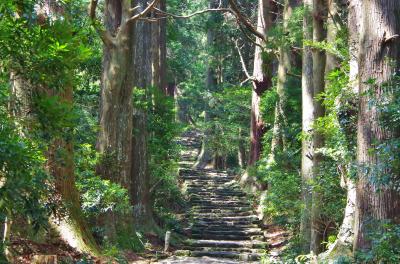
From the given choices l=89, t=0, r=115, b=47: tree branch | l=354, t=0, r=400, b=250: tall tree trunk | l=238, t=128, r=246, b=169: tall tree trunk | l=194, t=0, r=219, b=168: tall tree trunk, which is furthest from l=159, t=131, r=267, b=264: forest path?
l=354, t=0, r=400, b=250: tall tree trunk

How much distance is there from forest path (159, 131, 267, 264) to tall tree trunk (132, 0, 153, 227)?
1.57m

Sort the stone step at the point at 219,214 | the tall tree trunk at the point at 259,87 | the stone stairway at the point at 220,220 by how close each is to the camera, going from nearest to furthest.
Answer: the stone stairway at the point at 220,220
the stone step at the point at 219,214
the tall tree trunk at the point at 259,87

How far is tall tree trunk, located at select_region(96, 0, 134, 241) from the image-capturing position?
12.4 meters

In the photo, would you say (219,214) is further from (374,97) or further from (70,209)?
(374,97)

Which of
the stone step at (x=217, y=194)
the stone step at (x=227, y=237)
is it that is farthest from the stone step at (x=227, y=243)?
the stone step at (x=217, y=194)

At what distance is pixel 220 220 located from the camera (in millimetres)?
19062

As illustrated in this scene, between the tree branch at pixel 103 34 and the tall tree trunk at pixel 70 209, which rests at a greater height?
the tree branch at pixel 103 34

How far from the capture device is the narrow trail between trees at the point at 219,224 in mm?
14531

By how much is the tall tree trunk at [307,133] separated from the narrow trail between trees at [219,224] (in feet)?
5.45

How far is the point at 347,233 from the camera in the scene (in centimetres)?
943

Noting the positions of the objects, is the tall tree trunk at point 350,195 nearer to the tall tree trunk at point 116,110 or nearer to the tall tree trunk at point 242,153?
the tall tree trunk at point 116,110

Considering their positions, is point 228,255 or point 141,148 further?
point 141,148

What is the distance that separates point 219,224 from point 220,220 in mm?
460

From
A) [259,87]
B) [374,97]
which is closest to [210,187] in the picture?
[259,87]
